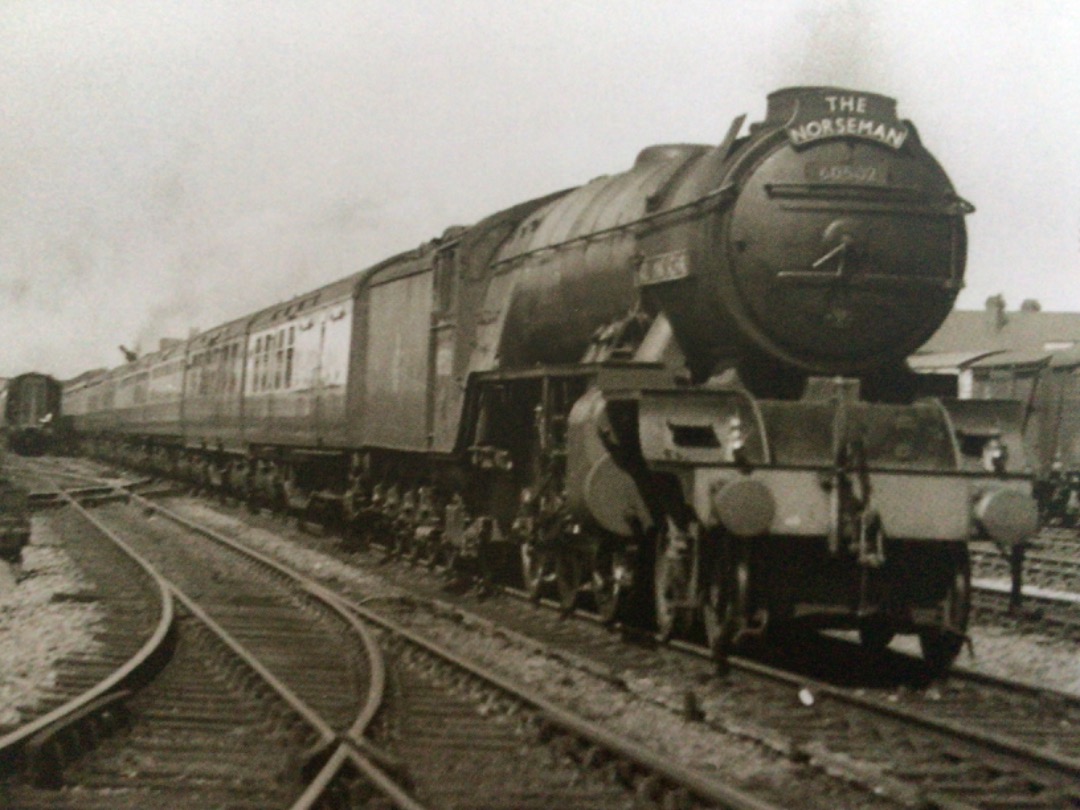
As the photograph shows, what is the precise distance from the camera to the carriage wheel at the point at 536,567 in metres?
11.2

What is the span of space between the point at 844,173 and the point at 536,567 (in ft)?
15.6

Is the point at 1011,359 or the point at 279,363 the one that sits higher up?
the point at 1011,359

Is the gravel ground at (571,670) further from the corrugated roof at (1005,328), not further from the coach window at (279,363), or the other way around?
the corrugated roof at (1005,328)

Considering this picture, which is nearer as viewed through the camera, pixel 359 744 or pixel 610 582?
pixel 359 744

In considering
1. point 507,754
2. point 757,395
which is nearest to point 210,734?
point 507,754

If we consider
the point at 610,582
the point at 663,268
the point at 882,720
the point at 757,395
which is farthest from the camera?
the point at 610,582

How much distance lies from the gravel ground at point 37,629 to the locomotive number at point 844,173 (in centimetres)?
555

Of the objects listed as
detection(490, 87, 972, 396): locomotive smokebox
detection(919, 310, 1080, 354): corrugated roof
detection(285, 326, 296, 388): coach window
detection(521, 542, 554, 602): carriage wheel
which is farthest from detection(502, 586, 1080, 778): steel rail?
detection(919, 310, 1080, 354): corrugated roof

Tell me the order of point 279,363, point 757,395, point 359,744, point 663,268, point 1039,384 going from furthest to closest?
point 1039,384 < point 279,363 < point 663,268 < point 757,395 < point 359,744

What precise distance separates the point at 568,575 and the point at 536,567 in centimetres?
91

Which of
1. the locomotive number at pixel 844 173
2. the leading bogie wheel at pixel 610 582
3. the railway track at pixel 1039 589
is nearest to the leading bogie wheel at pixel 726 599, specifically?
the leading bogie wheel at pixel 610 582

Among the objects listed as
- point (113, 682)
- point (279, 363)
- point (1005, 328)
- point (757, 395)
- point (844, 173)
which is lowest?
point (113, 682)

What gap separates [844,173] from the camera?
8.30 meters

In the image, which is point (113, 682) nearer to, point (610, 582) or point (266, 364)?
point (610, 582)
